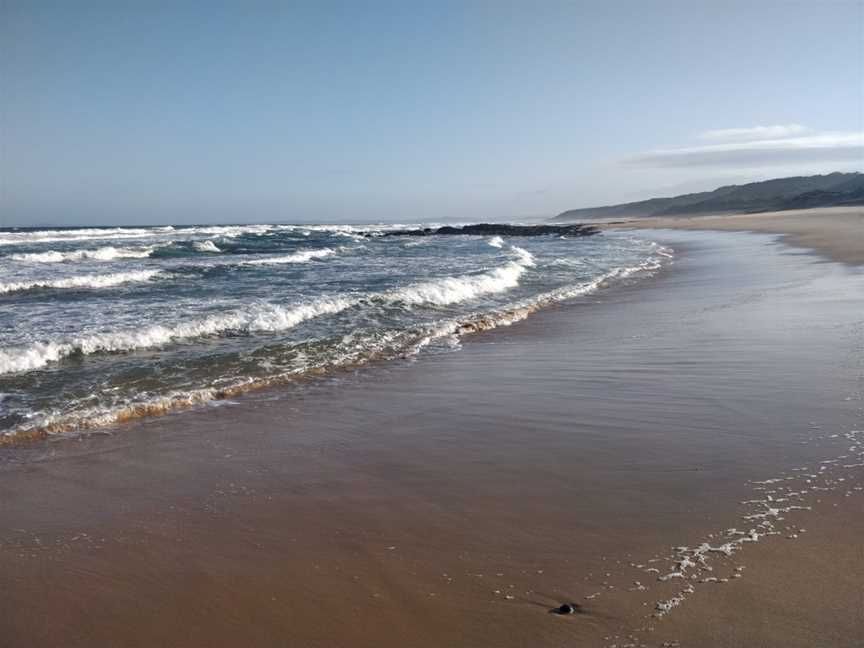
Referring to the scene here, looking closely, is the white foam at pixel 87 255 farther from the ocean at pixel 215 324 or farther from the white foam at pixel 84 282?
the white foam at pixel 84 282

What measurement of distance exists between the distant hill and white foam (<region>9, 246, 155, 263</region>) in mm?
63866

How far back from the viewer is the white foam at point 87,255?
26.3m

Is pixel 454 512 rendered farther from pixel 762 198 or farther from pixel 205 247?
pixel 762 198

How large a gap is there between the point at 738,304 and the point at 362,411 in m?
7.26

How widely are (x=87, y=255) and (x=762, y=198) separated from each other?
9818cm

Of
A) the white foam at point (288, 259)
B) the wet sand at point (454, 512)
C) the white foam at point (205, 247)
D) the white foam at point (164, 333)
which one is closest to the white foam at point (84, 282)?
the white foam at point (288, 259)

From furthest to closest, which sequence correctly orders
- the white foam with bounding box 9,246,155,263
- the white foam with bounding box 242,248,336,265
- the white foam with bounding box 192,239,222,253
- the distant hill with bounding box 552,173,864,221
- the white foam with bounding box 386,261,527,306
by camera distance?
the distant hill with bounding box 552,173,864,221 < the white foam with bounding box 192,239,222,253 < the white foam with bounding box 9,246,155,263 < the white foam with bounding box 242,248,336,265 < the white foam with bounding box 386,261,527,306

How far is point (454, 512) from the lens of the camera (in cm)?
378

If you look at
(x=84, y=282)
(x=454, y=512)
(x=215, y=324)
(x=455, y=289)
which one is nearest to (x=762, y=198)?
(x=455, y=289)

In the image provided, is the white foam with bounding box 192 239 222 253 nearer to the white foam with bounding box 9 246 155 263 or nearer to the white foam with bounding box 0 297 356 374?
the white foam with bounding box 9 246 155 263

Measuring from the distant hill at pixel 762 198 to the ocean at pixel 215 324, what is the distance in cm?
6322

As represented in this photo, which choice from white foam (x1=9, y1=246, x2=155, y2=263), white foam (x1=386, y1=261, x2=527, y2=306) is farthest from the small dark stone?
white foam (x1=9, y1=246, x2=155, y2=263)

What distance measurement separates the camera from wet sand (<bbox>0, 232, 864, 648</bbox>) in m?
2.75

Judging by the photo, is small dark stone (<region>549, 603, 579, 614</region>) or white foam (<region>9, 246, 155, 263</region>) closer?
small dark stone (<region>549, 603, 579, 614</region>)
